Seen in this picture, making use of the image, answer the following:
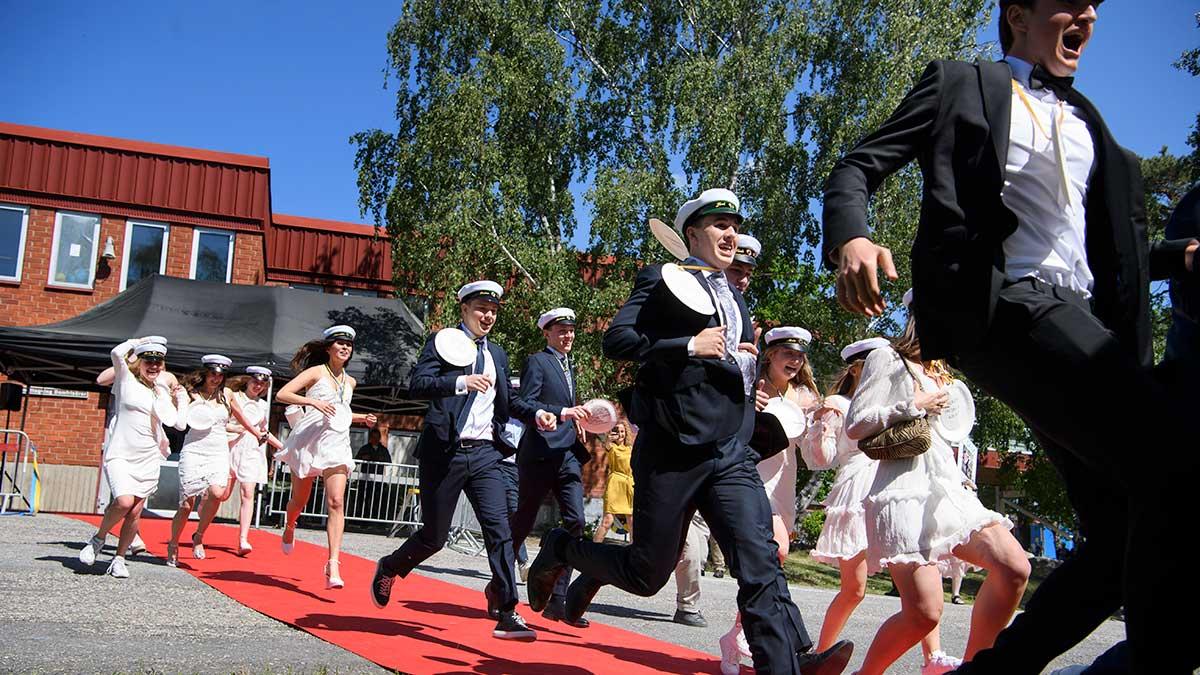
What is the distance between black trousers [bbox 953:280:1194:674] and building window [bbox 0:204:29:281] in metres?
27.5

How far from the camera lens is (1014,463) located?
26000mm

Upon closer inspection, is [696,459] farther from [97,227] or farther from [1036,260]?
[97,227]

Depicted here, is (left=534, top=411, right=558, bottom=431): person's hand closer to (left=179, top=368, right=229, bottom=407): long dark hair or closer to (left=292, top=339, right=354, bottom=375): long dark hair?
(left=292, top=339, right=354, bottom=375): long dark hair

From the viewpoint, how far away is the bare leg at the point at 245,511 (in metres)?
11.3

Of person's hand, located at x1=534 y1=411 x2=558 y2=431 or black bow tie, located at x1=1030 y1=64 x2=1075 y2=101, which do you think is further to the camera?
person's hand, located at x1=534 y1=411 x2=558 y2=431

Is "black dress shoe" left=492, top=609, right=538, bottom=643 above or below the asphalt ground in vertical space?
above

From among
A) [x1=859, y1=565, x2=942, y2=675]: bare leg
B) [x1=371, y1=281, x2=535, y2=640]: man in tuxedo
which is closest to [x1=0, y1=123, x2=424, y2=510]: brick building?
[x1=371, y1=281, x2=535, y2=640]: man in tuxedo

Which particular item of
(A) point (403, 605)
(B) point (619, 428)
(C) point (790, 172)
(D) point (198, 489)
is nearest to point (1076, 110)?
(A) point (403, 605)

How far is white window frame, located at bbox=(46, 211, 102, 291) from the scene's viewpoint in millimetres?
25844

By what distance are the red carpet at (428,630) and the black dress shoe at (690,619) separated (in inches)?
38.1

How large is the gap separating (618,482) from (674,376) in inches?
Answer: 426

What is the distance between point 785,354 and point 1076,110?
359 cm

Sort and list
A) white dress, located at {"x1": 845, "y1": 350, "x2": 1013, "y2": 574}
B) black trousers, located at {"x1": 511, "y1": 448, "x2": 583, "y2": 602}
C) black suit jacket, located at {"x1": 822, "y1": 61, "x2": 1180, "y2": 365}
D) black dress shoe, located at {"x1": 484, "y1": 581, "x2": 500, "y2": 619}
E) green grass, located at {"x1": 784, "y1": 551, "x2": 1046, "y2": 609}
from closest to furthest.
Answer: black suit jacket, located at {"x1": 822, "y1": 61, "x2": 1180, "y2": 365} → white dress, located at {"x1": 845, "y1": 350, "x2": 1013, "y2": 574} → black dress shoe, located at {"x1": 484, "y1": 581, "x2": 500, "y2": 619} → black trousers, located at {"x1": 511, "y1": 448, "x2": 583, "y2": 602} → green grass, located at {"x1": 784, "y1": 551, "x2": 1046, "y2": 609}

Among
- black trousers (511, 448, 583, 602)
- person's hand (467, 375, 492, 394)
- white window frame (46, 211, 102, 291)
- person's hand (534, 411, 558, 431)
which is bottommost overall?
black trousers (511, 448, 583, 602)
